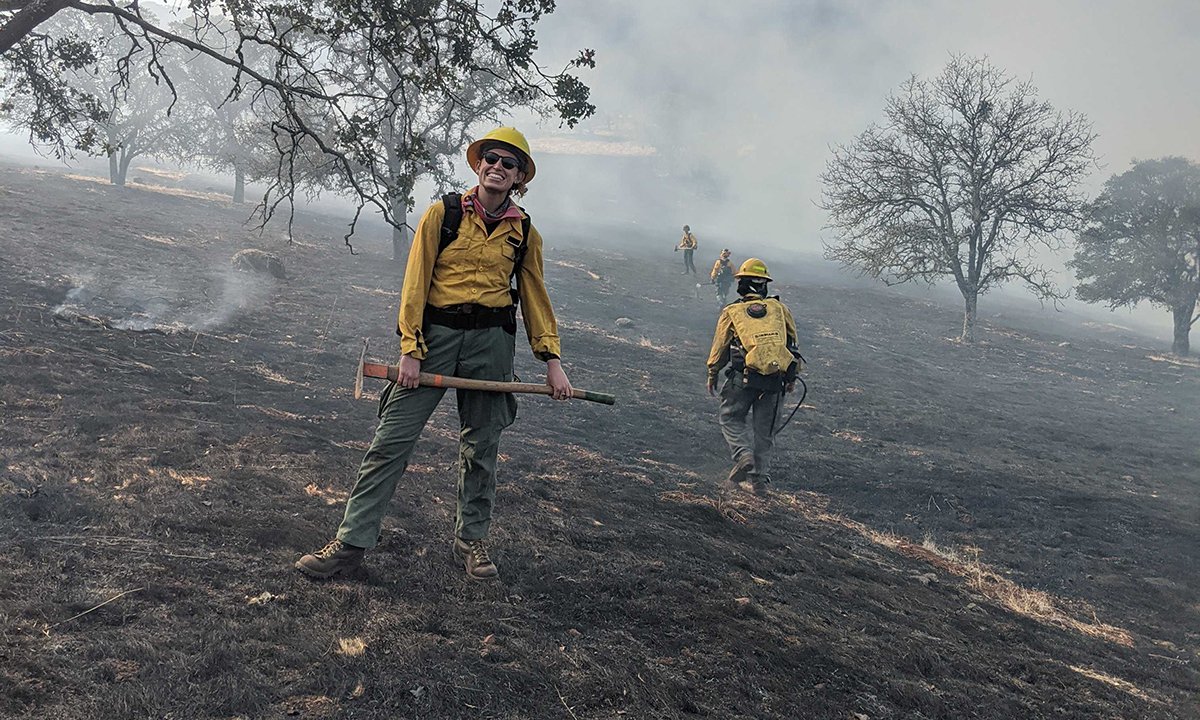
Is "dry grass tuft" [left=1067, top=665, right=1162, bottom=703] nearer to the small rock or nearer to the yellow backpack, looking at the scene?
the yellow backpack

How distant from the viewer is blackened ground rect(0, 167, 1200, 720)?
257 centimetres

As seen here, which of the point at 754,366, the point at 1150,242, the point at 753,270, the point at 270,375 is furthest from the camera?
the point at 1150,242

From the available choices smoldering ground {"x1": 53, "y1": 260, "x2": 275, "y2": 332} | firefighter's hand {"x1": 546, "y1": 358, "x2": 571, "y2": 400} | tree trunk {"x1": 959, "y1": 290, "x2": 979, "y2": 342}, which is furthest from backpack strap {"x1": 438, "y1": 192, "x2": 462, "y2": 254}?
tree trunk {"x1": 959, "y1": 290, "x2": 979, "y2": 342}

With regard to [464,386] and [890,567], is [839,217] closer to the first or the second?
[890,567]

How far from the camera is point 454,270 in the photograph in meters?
3.26

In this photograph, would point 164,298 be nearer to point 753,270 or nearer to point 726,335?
point 726,335

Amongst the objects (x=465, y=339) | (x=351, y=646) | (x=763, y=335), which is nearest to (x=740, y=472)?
(x=763, y=335)

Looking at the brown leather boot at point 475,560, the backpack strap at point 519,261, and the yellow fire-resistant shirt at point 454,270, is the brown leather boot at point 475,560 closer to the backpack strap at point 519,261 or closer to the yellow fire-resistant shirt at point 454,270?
the yellow fire-resistant shirt at point 454,270

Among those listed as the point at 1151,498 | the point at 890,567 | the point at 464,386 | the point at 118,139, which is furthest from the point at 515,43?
the point at 118,139

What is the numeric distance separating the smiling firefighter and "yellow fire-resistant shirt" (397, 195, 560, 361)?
3818mm

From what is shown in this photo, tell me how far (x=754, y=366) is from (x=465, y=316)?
4.04 meters

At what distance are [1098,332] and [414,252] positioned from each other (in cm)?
4270

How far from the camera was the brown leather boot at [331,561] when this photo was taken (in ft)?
10.3

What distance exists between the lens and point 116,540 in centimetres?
326
